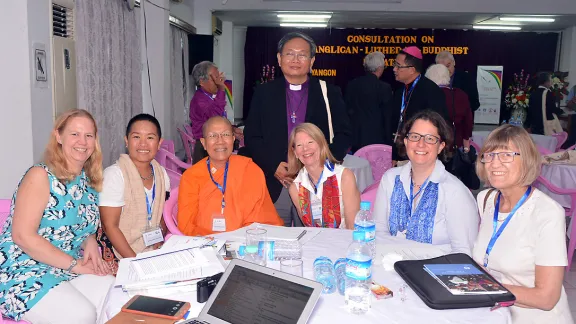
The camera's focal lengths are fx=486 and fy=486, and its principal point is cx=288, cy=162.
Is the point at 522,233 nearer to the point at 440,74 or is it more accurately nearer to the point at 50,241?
the point at 50,241

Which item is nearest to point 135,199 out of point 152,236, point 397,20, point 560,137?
point 152,236

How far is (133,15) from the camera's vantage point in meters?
5.76

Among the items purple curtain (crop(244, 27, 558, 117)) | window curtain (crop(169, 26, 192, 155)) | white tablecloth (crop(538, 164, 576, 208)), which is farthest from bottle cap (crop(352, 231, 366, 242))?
purple curtain (crop(244, 27, 558, 117))

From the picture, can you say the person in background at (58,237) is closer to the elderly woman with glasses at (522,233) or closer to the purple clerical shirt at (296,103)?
the purple clerical shirt at (296,103)

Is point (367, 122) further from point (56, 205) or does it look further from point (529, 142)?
point (56, 205)

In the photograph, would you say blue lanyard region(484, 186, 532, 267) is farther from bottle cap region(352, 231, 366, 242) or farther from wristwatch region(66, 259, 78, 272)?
wristwatch region(66, 259, 78, 272)

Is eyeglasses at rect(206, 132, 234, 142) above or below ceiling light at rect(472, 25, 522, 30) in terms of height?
below

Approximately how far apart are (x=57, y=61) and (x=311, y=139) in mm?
2124

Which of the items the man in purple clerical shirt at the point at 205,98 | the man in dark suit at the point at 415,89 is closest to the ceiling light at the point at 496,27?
the man in purple clerical shirt at the point at 205,98

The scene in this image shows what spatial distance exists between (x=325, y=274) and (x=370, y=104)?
12.9ft

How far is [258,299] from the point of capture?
1481mm

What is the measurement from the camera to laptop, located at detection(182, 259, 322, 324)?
1427 mm

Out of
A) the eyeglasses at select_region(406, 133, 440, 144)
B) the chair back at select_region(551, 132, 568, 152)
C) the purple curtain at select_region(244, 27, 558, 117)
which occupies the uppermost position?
the purple curtain at select_region(244, 27, 558, 117)

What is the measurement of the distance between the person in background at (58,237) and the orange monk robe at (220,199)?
0.50 meters
